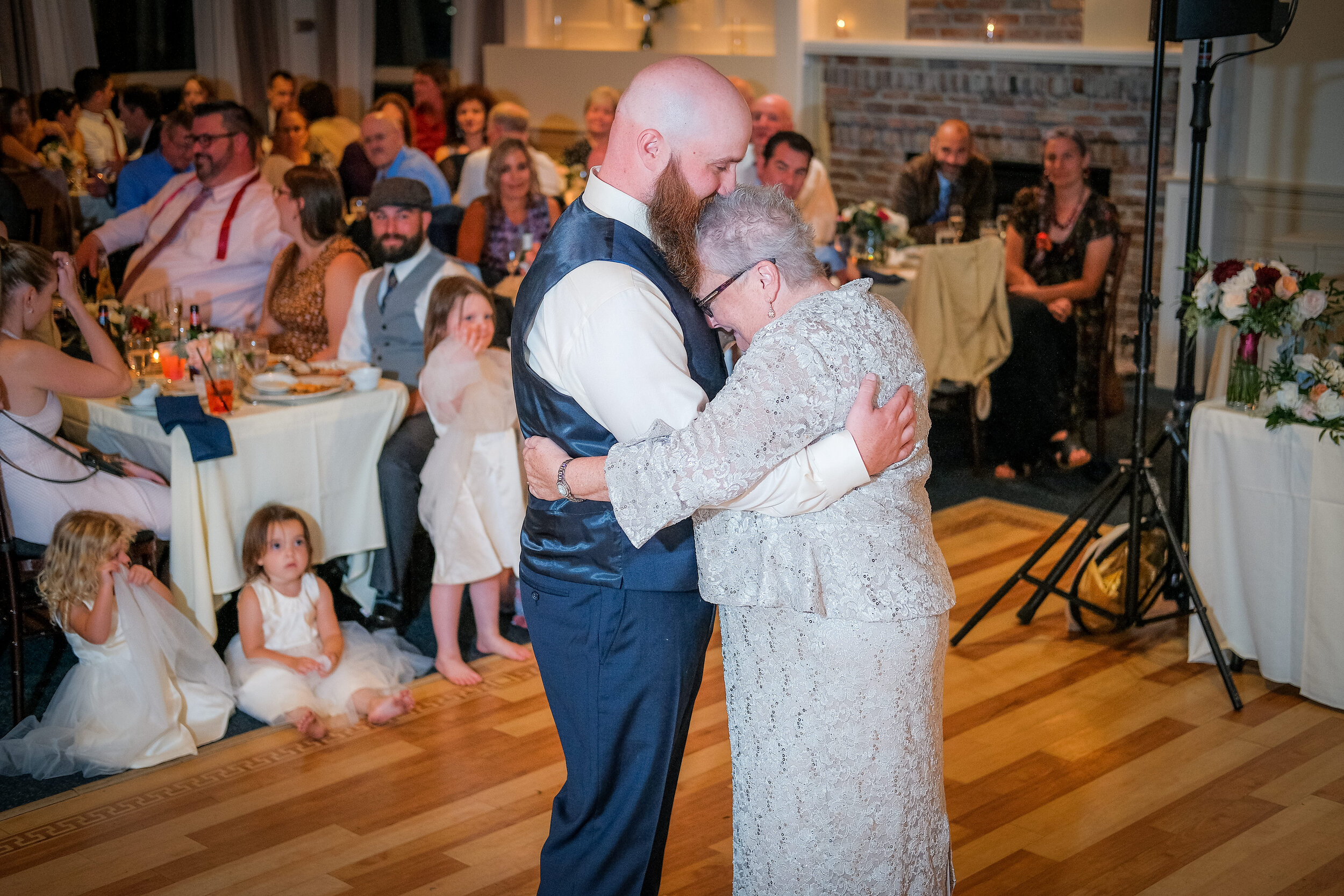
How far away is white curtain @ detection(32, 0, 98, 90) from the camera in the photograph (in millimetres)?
10930

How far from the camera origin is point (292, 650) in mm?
3703

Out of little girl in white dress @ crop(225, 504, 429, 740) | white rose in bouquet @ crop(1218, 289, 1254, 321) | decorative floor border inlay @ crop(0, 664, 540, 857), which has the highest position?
white rose in bouquet @ crop(1218, 289, 1254, 321)

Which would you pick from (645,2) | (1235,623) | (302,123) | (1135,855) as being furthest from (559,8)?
(1135,855)

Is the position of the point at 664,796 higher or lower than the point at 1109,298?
lower

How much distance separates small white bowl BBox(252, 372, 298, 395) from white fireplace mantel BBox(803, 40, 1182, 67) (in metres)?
5.00

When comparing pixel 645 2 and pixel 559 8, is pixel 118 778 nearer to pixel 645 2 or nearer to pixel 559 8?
pixel 645 2

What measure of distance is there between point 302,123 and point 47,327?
184 inches

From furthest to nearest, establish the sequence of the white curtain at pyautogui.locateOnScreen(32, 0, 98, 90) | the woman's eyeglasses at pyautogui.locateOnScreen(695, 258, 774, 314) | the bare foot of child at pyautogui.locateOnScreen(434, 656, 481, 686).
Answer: the white curtain at pyautogui.locateOnScreen(32, 0, 98, 90), the bare foot of child at pyautogui.locateOnScreen(434, 656, 481, 686), the woman's eyeglasses at pyautogui.locateOnScreen(695, 258, 774, 314)

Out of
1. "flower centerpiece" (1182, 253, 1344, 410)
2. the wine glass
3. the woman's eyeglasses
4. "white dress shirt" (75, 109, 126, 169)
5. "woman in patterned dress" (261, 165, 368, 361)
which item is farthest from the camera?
"white dress shirt" (75, 109, 126, 169)

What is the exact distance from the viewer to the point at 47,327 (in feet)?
13.5

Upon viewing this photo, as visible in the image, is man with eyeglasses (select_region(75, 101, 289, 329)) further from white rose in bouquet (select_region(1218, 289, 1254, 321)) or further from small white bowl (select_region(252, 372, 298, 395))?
white rose in bouquet (select_region(1218, 289, 1254, 321))

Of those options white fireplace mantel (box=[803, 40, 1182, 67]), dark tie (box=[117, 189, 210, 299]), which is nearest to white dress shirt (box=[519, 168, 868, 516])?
dark tie (box=[117, 189, 210, 299])

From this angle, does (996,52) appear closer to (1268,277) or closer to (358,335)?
(1268,277)

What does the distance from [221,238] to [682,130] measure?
3757mm
